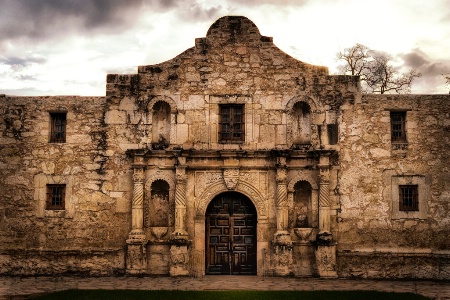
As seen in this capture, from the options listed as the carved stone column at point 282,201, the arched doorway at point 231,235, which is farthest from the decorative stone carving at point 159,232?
the carved stone column at point 282,201

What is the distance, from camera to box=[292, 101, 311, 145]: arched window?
611 inches

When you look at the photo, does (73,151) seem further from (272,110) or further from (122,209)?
(272,110)

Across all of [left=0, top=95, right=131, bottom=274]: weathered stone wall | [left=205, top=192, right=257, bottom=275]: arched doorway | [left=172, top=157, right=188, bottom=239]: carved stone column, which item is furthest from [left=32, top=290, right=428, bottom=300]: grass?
[left=0, top=95, right=131, bottom=274]: weathered stone wall

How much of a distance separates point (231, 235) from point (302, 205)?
2396 millimetres

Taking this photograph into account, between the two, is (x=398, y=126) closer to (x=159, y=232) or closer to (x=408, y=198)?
(x=408, y=198)

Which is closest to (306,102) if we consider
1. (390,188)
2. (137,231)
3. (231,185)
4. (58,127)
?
(231,185)

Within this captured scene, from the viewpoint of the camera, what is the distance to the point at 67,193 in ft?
50.2

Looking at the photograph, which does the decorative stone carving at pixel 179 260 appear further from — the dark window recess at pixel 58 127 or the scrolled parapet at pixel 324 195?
the dark window recess at pixel 58 127

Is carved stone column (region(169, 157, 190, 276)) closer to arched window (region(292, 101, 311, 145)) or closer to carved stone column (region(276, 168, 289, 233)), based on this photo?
carved stone column (region(276, 168, 289, 233))

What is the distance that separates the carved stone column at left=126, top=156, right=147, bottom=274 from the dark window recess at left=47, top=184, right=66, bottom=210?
232cm

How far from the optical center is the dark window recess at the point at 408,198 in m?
15.2

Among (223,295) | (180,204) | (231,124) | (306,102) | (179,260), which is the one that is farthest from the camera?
(231,124)

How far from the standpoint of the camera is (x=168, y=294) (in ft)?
37.8

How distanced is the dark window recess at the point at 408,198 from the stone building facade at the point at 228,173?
33 millimetres
